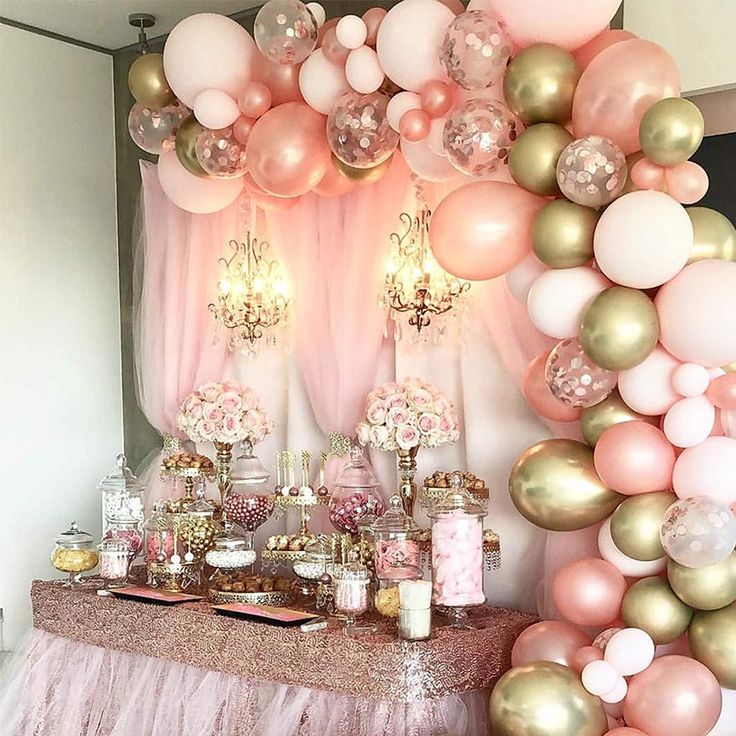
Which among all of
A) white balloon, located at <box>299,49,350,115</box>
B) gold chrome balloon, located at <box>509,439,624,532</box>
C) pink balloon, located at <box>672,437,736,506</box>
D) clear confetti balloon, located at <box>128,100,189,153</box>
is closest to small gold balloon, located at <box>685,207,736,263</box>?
pink balloon, located at <box>672,437,736,506</box>

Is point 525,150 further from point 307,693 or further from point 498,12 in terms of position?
point 307,693

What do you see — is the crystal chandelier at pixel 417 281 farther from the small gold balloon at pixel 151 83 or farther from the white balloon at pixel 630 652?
the white balloon at pixel 630 652

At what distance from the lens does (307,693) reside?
3.10m

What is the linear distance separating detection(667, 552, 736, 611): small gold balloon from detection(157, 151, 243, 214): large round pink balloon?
1.94 m

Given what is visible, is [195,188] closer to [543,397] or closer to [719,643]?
[543,397]

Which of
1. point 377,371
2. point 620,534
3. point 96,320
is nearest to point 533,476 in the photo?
point 620,534

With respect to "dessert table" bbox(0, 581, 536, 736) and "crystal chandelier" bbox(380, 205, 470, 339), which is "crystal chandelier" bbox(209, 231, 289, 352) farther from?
"dessert table" bbox(0, 581, 536, 736)

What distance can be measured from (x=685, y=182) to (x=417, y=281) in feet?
3.52

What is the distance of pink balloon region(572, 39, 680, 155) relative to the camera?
264cm

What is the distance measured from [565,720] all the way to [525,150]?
1.39m

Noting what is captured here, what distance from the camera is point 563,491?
2.81 metres

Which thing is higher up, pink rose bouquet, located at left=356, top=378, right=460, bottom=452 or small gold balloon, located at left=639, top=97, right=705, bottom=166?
small gold balloon, located at left=639, top=97, right=705, bottom=166

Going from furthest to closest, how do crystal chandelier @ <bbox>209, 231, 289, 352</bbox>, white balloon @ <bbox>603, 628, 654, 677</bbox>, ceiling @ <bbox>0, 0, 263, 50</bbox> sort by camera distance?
ceiling @ <bbox>0, 0, 263, 50</bbox>, crystal chandelier @ <bbox>209, 231, 289, 352</bbox>, white balloon @ <bbox>603, 628, 654, 677</bbox>

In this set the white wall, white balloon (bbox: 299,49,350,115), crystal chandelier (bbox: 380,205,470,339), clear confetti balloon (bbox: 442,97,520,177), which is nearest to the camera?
clear confetti balloon (bbox: 442,97,520,177)
